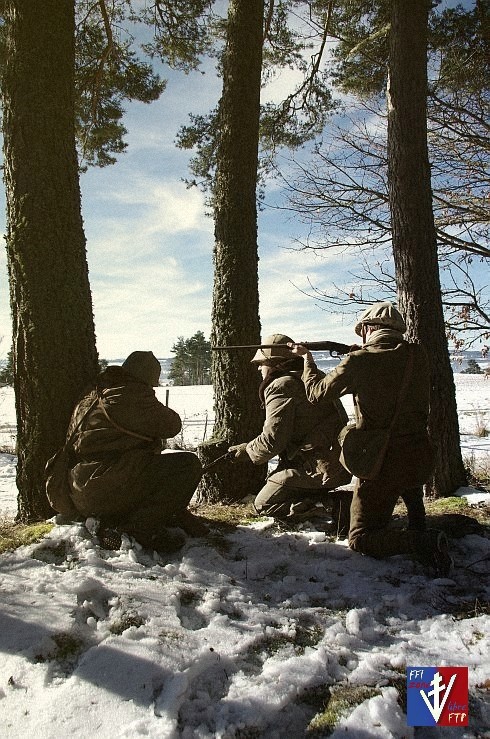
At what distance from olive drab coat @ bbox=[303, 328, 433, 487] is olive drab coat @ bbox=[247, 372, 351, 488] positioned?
645 millimetres

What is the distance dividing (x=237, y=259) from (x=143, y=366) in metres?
2.44

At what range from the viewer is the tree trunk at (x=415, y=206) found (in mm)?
5242

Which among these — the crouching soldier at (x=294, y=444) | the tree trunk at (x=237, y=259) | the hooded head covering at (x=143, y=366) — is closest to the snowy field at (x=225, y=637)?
the crouching soldier at (x=294, y=444)

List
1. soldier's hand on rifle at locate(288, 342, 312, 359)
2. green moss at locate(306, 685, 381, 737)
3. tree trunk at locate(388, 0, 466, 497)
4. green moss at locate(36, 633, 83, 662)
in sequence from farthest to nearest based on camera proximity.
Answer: tree trunk at locate(388, 0, 466, 497), soldier's hand on rifle at locate(288, 342, 312, 359), green moss at locate(36, 633, 83, 662), green moss at locate(306, 685, 381, 737)

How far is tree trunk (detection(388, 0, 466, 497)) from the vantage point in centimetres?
524

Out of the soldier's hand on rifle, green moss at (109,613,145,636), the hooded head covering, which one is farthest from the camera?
the soldier's hand on rifle

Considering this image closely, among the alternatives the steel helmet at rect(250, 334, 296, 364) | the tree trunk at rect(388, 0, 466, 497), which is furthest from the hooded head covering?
the tree trunk at rect(388, 0, 466, 497)

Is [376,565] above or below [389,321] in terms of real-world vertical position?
below

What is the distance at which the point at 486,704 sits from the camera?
6.83ft

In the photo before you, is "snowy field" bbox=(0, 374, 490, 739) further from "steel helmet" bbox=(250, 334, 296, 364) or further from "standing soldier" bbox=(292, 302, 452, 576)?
"steel helmet" bbox=(250, 334, 296, 364)

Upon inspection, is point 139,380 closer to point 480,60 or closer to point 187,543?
point 187,543

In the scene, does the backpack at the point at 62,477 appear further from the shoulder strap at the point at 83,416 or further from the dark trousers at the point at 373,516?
the dark trousers at the point at 373,516

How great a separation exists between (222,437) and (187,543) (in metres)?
2.01

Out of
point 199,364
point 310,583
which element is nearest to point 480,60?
point 310,583
